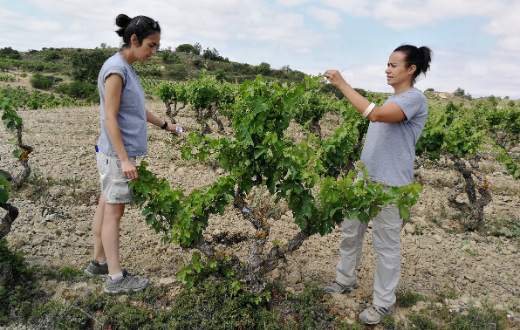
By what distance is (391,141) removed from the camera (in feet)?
10.4

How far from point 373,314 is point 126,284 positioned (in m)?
2.09

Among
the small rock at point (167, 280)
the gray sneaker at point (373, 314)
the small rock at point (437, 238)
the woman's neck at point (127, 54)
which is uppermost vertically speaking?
the woman's neck at point (127, 54)

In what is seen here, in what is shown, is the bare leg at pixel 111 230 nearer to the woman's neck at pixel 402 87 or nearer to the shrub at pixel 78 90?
the woman's neck at pixel 402 87

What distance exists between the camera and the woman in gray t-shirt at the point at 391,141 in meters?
2.95

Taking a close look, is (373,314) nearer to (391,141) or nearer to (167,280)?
(391,141)

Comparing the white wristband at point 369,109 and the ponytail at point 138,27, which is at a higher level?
the ponytail at point 138,27

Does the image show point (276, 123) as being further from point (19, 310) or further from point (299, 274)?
point (19, 310)

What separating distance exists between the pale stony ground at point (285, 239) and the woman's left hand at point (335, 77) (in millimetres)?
1952

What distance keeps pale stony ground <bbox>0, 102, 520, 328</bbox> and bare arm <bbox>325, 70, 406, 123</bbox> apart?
175cm

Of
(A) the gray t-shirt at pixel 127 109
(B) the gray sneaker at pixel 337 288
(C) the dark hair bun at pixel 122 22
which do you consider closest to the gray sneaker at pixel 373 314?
(B) the gray sneaker at pixel 337 288

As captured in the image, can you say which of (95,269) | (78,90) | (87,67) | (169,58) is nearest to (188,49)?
(169,58)

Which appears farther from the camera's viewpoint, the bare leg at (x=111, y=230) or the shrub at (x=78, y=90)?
the shrub at (x=78, y=90)

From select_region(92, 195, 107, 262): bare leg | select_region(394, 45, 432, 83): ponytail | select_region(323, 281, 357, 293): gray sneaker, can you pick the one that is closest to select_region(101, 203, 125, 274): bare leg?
select_region(92, 195, 107, 262): bare leg

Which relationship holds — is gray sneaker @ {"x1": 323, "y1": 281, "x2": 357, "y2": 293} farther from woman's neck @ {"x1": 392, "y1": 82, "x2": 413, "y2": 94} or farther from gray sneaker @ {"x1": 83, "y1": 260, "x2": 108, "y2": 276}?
gray sneaker @ {"x1": 83, "y1": 260, "x2": 108, "y2": 276}
